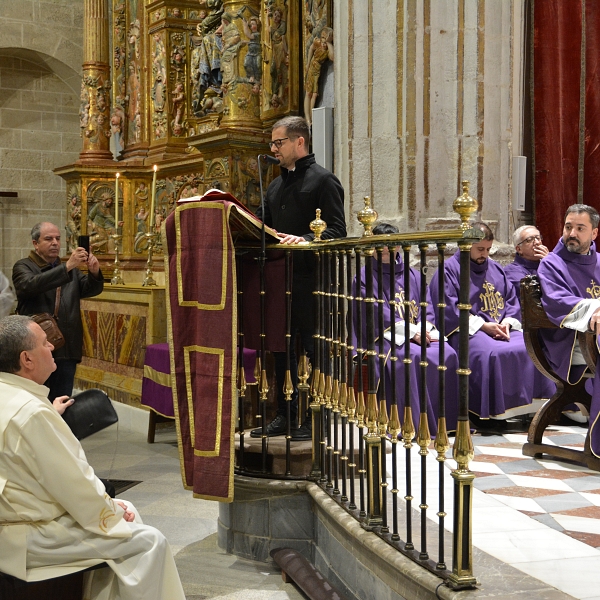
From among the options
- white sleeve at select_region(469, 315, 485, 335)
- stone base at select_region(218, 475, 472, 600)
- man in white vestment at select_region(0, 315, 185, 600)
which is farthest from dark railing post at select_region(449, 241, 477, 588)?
white sleeve at select_region(469, 315, 485, 335)

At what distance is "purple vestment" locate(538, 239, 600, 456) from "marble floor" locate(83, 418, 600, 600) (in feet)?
1.54

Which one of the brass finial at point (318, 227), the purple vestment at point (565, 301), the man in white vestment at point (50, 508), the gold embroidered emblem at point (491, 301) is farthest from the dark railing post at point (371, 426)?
the gold embroidered emblem at point (491, 301)

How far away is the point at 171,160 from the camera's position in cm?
933

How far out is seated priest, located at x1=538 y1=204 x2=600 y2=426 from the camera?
496cm

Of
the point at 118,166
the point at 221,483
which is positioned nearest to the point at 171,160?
the point at 118,166

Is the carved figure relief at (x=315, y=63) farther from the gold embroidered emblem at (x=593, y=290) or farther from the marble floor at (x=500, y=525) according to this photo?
the marble floor at (x=500, y=525)

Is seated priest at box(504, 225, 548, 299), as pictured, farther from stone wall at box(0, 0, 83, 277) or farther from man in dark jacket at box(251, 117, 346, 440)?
stone wall at box(0, 0, 83, 277)

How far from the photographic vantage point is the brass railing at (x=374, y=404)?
268 cm

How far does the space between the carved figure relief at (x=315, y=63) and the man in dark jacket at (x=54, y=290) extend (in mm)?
2323

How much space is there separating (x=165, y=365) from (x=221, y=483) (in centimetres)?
281

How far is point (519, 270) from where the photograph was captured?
6.79 m

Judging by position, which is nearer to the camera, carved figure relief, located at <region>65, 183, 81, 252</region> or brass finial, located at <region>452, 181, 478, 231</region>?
brass finial, located at <region>452, 181, 478, 231</region>

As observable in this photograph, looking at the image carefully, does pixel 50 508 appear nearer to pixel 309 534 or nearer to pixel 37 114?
pixel 309 534

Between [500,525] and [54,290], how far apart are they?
3.47m
